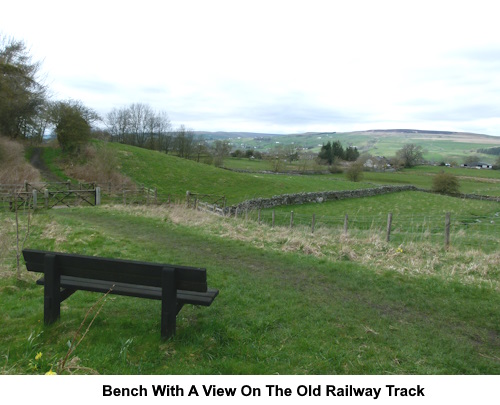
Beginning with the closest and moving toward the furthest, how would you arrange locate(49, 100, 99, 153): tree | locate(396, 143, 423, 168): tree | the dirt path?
the dirt path → locate(49, 100, 99, 153): tree → locate(396, 143, 423, 168): tree

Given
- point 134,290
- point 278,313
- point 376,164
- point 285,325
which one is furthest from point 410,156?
point 134,290

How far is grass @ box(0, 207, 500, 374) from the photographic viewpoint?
3986 mm

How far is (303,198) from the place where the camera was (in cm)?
3875

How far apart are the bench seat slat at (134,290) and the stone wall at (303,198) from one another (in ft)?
77.0

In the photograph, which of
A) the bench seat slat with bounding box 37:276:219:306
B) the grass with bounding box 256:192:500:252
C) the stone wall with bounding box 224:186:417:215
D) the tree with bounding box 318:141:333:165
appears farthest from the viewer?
the tree with bounding box 318:141:333:165

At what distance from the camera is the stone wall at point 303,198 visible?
3244cm

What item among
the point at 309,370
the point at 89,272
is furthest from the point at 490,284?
the point at 89,272

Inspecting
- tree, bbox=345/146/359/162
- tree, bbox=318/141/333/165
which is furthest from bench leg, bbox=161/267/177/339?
tree, bbox=345/146/359/162

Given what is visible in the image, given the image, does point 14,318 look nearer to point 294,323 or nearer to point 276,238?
point 294,323

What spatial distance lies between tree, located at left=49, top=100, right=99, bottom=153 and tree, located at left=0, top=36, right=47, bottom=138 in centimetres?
179

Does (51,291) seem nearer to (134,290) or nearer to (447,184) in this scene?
(134,290)

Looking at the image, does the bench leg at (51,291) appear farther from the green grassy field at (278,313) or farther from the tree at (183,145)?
the tree at (183,145)

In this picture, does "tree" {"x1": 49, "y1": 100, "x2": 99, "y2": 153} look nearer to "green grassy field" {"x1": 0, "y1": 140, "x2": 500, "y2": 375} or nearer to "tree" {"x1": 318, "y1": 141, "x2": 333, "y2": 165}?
"green grassy field" {"x1": 0, "y1": 140, "x2": 500, "y2": 375}
